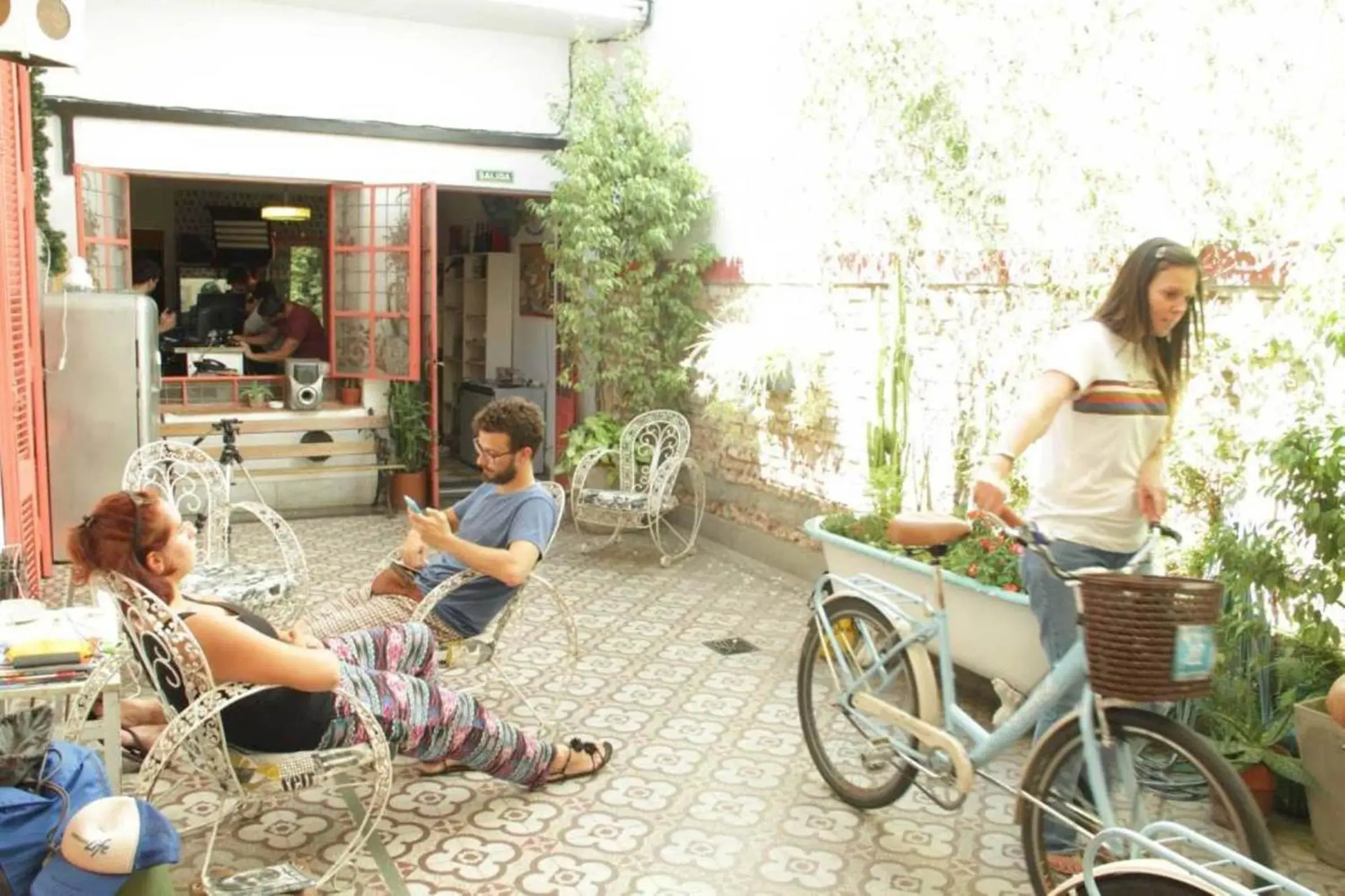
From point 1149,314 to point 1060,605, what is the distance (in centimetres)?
77

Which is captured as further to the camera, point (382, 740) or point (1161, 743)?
point (382, 740)

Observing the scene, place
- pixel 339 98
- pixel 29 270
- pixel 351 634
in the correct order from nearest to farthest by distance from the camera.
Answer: pixel 351 634 → pixel 29 270 → pixel 339 98

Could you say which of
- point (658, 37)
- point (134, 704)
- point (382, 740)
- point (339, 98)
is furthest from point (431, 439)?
point (382, 740)

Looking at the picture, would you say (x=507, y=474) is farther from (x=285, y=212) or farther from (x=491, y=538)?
(x=285, y=212)

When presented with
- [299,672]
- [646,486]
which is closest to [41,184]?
[646,486]

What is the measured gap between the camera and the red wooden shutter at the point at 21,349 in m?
5.05

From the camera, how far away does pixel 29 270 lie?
19.0 feet

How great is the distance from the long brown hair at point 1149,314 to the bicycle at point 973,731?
42cm

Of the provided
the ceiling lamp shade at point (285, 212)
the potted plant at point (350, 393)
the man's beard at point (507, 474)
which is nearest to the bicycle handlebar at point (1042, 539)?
the man's beard at point (507, 474)

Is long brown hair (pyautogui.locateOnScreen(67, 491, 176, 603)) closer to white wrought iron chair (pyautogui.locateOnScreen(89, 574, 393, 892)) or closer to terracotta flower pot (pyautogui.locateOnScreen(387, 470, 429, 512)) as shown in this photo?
white wrought iron chair (pyautogui.locateOnScreen(89, 574, 393, 892))

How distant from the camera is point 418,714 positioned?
3.12 m

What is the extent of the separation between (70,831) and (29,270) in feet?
14.8

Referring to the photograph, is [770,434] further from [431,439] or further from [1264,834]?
[1264,834]

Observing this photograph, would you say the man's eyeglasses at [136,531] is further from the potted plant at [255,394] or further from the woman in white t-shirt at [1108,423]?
the potted plant at [255,394]
